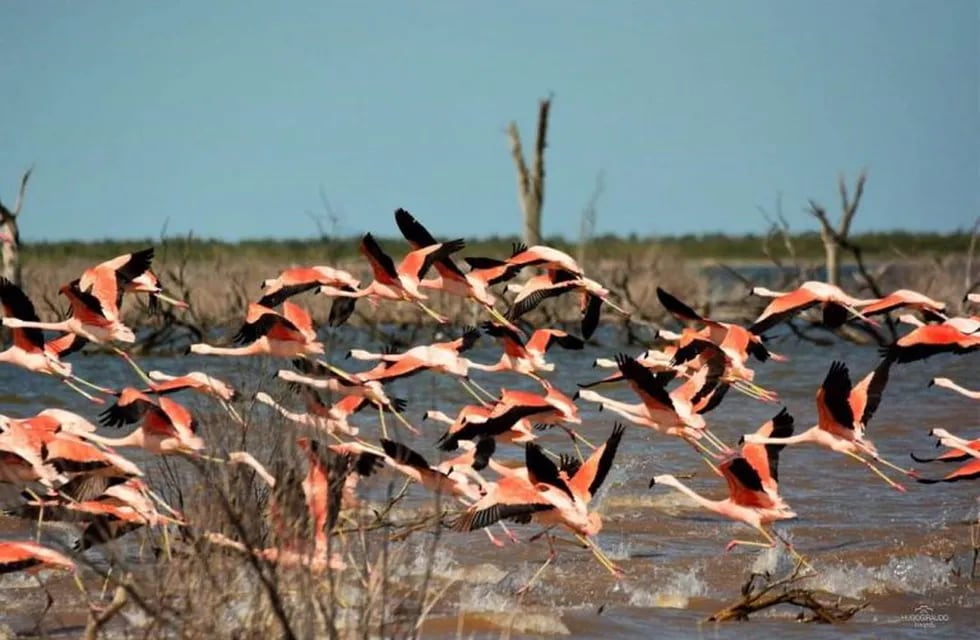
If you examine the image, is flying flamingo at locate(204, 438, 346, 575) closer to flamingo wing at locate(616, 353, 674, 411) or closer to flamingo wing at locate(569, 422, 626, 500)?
flamingo wing at locate(569, 422, 626, 500)

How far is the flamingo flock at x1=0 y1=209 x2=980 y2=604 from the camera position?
267 inches

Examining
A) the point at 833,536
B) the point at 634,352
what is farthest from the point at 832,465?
the point at 634,352

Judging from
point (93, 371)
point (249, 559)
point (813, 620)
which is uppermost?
point (249, 559)

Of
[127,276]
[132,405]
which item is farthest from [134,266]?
[132,405]

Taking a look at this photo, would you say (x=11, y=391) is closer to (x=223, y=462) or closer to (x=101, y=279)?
(x=101, y=279)

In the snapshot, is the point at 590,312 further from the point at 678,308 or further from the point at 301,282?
the point at 301,282

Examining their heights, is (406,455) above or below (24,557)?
above

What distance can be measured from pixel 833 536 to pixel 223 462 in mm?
5016

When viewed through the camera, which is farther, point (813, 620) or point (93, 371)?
point (93, 371)

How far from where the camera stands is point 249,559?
4.66m

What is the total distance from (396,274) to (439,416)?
107 cm

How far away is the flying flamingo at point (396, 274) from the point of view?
935cm

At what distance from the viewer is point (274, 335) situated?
9.63 meters

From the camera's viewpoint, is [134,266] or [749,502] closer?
[749,502]
